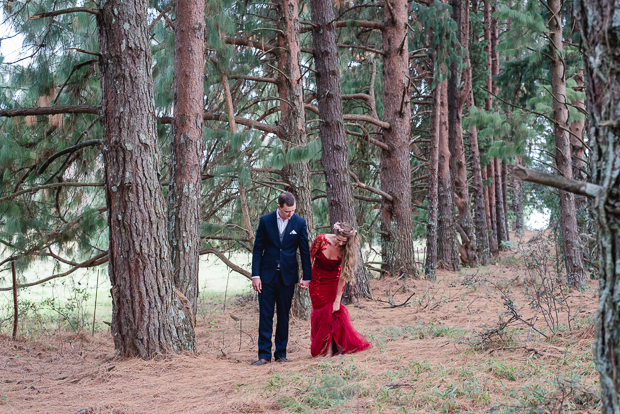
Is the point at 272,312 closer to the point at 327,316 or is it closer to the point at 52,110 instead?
the point at 327,316

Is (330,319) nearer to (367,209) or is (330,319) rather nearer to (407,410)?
(407,410)

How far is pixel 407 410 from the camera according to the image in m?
3.28

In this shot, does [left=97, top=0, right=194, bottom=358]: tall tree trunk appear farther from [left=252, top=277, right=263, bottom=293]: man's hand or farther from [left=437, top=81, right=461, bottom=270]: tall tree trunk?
[left=437, top=81, right=461, bottom=270]: tall tree trunk

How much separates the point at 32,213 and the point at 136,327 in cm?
376

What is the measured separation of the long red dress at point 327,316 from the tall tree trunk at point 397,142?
5.39m

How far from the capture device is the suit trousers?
5434 mm

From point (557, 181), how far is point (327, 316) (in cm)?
392

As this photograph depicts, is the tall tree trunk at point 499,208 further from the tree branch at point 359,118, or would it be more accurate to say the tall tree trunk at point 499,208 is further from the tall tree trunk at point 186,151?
the tall tree trunk at point 186,151

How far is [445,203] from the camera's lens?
536 inches

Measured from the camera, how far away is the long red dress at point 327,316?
17.7 ft

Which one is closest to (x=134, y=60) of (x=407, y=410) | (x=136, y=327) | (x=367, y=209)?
(x=136, y=327)

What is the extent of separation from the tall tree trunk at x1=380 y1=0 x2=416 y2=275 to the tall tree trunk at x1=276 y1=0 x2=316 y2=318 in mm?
2753

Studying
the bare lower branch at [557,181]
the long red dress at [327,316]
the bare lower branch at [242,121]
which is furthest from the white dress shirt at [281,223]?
the bare lower branch at [557,181]

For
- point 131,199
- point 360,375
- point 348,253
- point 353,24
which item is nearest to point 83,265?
point 131,199
